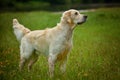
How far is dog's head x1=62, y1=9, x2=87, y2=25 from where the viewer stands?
7945 mm

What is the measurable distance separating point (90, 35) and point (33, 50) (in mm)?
6085

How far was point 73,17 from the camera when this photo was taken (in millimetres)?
8000

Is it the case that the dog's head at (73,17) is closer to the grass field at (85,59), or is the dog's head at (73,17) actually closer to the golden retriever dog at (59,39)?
the golden retriever dog at (59,39)

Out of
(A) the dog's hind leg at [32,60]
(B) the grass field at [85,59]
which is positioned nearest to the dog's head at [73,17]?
(B) the grass field at [85,59]

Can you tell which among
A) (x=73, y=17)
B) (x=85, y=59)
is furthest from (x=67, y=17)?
(x=85, y=59)

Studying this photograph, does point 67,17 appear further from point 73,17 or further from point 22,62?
point 22,62

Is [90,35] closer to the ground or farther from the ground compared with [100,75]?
closer to the ground

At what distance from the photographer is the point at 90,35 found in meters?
14.7

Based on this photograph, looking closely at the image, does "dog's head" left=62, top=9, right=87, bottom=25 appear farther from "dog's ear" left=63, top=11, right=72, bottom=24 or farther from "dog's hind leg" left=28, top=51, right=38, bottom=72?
"dog's hind leg" left=28, top=51, right=38, bottom=72

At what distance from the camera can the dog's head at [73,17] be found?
7945mm

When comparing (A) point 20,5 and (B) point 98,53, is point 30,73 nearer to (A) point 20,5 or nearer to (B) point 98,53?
(B) point 98,53

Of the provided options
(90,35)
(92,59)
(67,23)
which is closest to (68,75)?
(67,23)

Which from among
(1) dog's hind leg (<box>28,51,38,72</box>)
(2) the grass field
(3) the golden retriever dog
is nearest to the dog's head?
(3) the golden retriever dog

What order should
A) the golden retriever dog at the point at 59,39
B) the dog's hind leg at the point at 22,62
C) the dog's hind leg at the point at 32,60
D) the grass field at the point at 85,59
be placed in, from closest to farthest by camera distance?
the grass field at the point at 85,59 → the golden retriever dog at the point at 59,39 → the dog's hind leg at the point at 22,62 → the dog's hind leg at the point at 32,60
